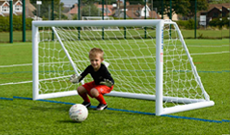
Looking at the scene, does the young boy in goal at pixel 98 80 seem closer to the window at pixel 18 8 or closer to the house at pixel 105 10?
the window at pixel 18 8

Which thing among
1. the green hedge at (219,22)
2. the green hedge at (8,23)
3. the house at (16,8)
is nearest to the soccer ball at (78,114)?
the house at (16,8)

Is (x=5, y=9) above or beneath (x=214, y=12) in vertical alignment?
beneath

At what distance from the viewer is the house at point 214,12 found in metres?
34.6

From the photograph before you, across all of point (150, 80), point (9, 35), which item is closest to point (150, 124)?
point (150, 80)

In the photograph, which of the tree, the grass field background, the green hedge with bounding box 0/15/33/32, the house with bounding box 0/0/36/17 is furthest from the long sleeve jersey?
the tree

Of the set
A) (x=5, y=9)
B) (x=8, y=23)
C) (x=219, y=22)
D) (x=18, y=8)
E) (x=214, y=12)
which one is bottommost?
(x=8, y=23)

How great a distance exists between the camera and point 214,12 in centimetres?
3616

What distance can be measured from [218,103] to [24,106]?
290cm

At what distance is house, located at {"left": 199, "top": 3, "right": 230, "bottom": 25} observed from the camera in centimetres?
3462

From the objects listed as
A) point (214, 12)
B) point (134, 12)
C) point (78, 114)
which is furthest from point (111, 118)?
point (214, 12)

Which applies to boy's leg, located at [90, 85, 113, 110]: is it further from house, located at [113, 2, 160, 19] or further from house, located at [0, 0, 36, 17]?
house, located at [113, 2, 160, 19]

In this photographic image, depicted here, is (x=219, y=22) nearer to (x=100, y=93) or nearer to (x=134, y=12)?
(x=134, y=12)

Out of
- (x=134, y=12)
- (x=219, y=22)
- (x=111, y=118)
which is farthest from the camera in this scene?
(x=219, y=22)

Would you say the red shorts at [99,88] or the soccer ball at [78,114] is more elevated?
the red shorts at [99,88]
